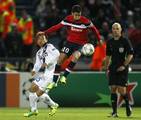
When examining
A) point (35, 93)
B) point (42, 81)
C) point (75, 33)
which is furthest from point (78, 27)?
point (35, 93)

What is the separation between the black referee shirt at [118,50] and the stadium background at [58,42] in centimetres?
505

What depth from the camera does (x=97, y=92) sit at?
2419 cm

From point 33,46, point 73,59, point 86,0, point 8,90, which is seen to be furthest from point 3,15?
point 73,59

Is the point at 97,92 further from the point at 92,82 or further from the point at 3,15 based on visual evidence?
the point at 3,15

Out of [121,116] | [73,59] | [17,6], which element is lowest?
[121,116]

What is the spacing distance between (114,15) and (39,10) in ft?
10.2

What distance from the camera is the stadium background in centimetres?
2409

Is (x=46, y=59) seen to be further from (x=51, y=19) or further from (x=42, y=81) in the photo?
(x=51, y=19)

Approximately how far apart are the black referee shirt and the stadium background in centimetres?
505

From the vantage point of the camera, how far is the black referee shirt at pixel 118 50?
1892 centimetres

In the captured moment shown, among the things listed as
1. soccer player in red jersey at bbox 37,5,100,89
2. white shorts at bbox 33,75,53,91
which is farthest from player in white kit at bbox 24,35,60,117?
soccer player in red jersey at bbox 37,5,100,89

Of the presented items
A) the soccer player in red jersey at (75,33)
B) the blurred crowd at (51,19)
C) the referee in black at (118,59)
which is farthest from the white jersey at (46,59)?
the blurred crowd at (51,19)

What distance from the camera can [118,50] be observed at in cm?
1898

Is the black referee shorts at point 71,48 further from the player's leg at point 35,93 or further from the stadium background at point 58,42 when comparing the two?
the stadium background at point 58,42
